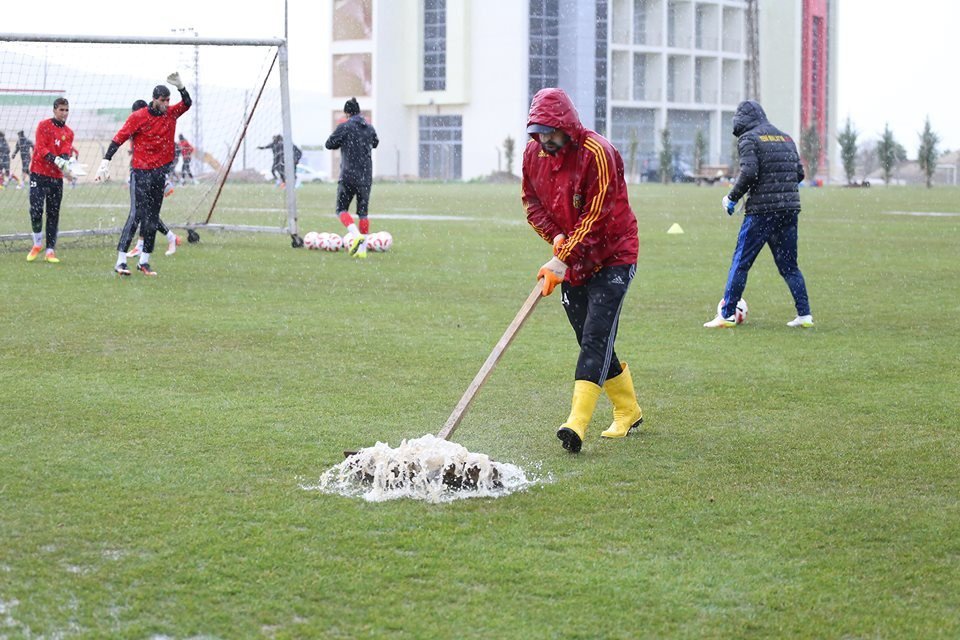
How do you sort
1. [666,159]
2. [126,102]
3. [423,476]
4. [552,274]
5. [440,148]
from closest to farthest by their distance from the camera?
[423,476], [552,274], [126,102], [666,159], [440,148]

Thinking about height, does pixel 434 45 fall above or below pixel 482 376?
above

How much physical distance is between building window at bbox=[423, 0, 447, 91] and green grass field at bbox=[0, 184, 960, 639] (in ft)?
216

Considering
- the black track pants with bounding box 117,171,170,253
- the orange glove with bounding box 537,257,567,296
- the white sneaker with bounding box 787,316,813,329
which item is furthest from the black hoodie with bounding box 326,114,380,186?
the orange glove with bounding box 537,257,567,296

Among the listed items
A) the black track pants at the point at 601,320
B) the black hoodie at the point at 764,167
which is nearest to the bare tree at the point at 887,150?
the black hoodie at the point at 764,167

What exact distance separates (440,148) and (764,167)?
2699 inches

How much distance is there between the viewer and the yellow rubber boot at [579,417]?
6.32 meters

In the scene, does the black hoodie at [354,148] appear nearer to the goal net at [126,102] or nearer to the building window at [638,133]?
the goal net at [126,102]

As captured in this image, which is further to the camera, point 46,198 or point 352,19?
point 352,19

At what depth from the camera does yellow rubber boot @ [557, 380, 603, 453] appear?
6.32 metres

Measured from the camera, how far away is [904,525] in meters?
5.20

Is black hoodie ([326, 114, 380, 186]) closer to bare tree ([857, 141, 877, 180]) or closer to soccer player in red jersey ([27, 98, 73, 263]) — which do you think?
soccer player in red jersey ([27, 98, 73, 263])

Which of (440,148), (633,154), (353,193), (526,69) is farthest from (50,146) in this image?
(440,148)

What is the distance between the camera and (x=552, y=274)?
6.33 meters

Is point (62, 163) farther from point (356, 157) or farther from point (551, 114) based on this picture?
point (551, 114)
